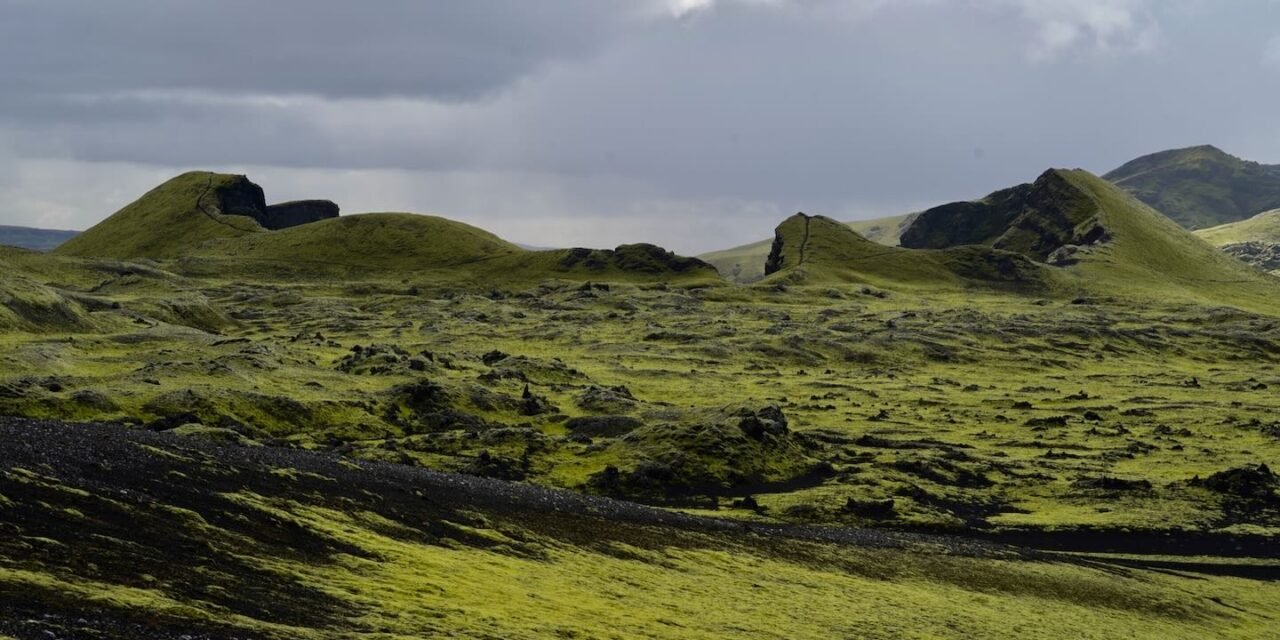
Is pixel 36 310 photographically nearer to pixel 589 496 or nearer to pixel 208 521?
pixel 589 496

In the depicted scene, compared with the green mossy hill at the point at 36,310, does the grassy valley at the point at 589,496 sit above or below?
below

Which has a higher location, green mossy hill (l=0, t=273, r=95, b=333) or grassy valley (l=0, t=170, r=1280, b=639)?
green mossy hill (l=0, t=273, r=95, b=333)

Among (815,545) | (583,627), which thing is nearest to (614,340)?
(815,545)

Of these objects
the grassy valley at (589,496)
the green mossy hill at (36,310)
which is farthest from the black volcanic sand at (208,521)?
the green mossy hill at (36,310)

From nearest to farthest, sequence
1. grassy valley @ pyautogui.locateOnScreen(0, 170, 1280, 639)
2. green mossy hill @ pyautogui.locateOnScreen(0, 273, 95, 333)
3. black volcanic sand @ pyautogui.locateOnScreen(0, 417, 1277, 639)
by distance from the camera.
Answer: black volcanic sand @ pyautogui.locateOnScreen(0, 417, 1277, 639), grassy valley @ pyautogui.locateOnScreen(0, 170, 1280, 639), green mossy hill @ pyautogui.locateOnScreen(0, 273, 95, 333)

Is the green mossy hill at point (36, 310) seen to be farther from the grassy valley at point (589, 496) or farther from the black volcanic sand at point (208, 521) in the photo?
the black volcanic sand at point (208, 521)

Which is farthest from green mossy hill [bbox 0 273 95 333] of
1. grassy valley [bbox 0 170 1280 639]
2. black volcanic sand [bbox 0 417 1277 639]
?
black volcanic sand [bbox 0 417 1277 639]

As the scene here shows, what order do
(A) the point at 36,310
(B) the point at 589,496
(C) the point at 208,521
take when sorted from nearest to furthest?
(C) the point at 208,521 → (B) the point at 589,496 → (A) the point at 36,310

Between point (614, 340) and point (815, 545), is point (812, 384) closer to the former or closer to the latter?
point (614, 340)

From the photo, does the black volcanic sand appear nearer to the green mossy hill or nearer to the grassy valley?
the grassy valley

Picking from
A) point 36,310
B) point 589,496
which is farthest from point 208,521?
point 36,310

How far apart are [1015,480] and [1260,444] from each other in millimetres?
36145

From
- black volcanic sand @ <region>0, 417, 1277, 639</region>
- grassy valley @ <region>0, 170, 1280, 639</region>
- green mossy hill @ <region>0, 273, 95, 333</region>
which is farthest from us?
green mossy hill @ <region>0, 273, 95, 333</region>

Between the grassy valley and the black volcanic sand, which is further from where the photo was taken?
the grassy valley
